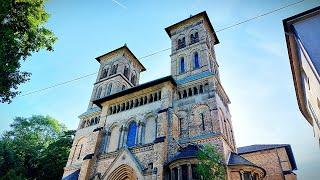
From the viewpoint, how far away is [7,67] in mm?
13750

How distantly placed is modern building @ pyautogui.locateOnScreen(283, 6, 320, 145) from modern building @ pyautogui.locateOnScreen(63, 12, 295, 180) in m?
7.10

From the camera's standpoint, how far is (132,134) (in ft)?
74.5

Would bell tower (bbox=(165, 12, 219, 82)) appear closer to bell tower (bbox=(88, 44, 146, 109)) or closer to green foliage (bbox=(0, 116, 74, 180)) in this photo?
bell tower (bbox=(88, 44, 146, 109))

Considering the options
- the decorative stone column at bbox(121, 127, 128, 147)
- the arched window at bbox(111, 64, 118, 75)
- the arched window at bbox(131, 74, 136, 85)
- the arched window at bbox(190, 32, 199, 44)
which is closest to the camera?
the decorative stone column at bbox(121, 127, 128, 147)

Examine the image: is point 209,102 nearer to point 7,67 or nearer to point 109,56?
point 7,67

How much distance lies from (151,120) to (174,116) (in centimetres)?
224

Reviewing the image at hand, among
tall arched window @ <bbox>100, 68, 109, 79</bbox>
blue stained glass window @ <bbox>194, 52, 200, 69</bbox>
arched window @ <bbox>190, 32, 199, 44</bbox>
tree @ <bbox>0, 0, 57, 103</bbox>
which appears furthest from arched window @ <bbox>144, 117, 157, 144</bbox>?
tall arched window @ <bbox>100, 68, 109, 79</bbox>

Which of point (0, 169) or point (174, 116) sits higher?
point (174, 116)

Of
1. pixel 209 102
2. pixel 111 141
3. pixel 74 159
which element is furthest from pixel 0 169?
pixel 209 102

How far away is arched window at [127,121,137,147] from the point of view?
2209 cm

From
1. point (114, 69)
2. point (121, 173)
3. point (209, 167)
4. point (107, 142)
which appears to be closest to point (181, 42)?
point (114, 69)

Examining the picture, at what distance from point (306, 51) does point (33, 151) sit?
35718mm

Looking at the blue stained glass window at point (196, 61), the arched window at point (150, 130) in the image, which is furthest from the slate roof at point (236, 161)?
the blue stained glass window at point (196, 61)

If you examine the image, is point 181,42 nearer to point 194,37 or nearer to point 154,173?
point 194,37
